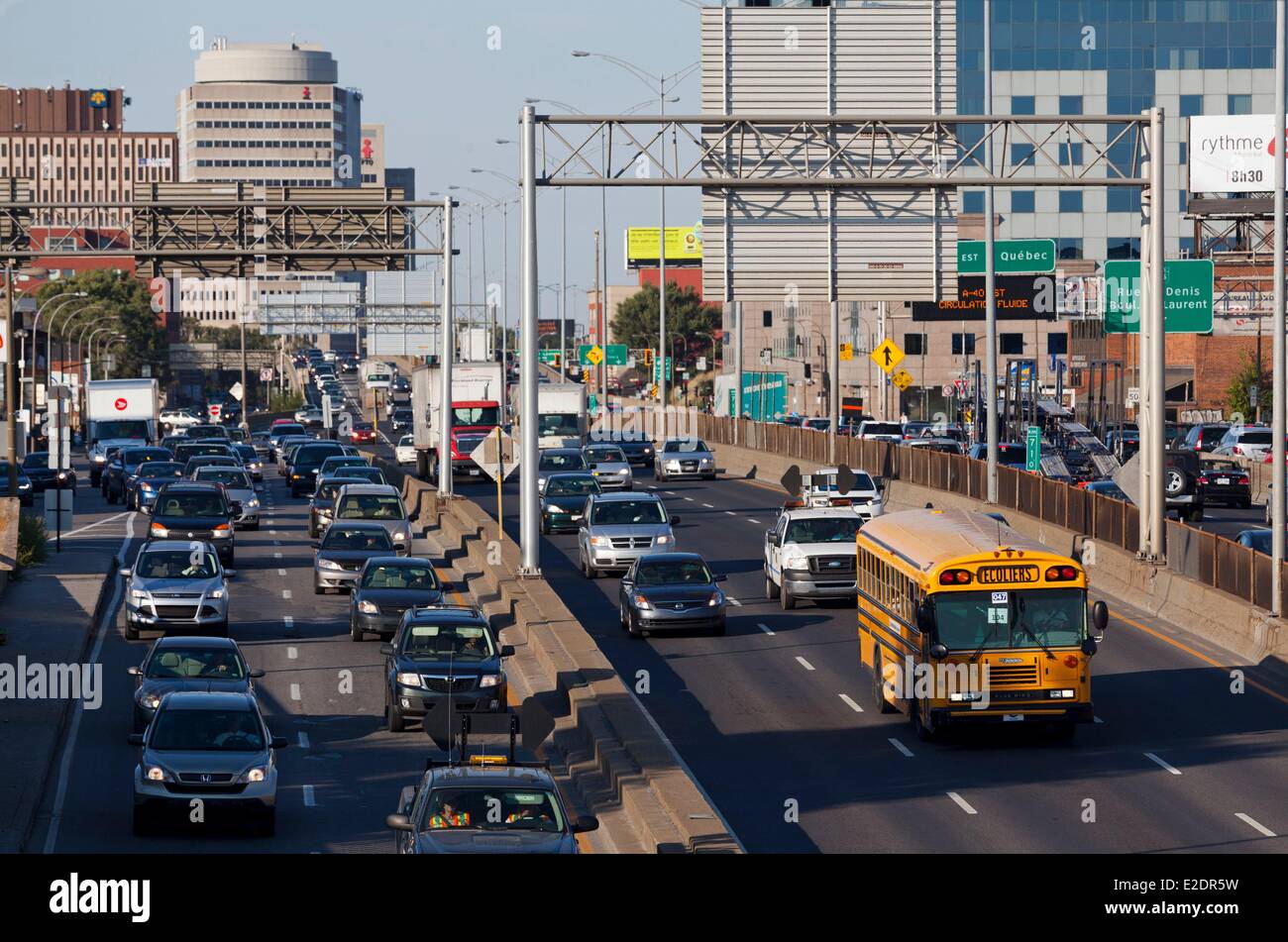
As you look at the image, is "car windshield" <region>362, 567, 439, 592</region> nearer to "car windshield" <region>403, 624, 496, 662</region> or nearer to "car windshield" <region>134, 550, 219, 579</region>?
"car windshield" <region>134, 550, 219, 579</region>

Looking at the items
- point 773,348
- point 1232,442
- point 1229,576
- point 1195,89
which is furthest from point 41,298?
point 1229,576

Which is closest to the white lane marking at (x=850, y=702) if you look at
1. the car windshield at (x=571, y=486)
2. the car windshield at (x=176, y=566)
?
the car windshield at (x=176, y=566)

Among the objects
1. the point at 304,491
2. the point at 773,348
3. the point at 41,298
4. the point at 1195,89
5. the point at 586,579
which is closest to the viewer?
the point at 586,579

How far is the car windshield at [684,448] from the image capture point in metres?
70.2

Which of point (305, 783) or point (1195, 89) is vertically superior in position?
point (1195, 89)

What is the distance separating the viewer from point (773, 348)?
139 m

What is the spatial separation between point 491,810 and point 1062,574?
1004 centimetres

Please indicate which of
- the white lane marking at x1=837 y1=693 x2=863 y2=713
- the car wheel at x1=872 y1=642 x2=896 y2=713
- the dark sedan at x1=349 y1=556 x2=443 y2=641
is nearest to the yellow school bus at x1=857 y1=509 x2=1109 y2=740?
the car wheel at x1=872 y1=642 x2=896 y2=713

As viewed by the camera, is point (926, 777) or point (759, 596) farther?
point (759, 596)

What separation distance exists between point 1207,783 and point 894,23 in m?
20.2

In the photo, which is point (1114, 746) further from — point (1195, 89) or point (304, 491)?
point (1195, 89)

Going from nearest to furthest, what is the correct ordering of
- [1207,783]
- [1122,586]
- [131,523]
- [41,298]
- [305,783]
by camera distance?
[1207,783]
[305,783]
[1122,586]
[131,523]
[41,298]

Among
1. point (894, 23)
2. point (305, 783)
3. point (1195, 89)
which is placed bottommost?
point (305, 783)

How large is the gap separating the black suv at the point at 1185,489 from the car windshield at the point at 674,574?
22891mm
